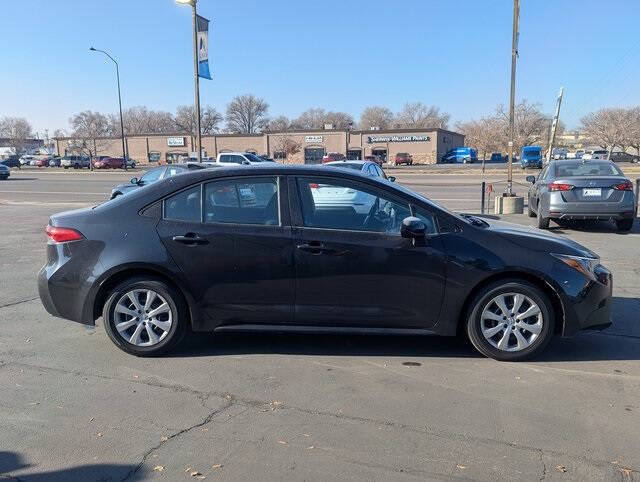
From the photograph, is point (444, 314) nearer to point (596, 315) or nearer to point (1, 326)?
point (596, 315)

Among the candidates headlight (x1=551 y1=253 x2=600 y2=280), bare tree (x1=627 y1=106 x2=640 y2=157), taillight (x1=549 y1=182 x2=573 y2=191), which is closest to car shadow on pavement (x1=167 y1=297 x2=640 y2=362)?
headlight (x1=551 y1=253 x2=600 y2=280)

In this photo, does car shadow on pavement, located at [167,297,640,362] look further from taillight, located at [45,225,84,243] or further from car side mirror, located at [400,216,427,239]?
taillight, located at [45,225,84,243]

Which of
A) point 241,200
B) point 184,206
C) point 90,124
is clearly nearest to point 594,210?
point 241,200

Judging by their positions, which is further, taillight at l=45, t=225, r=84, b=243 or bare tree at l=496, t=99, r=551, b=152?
bare tree at l=496, t=99, r=551, b=152

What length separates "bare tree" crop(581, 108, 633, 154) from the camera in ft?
276

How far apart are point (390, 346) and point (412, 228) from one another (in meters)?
1.21

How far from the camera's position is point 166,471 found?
9.93ft

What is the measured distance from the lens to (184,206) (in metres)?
4.77

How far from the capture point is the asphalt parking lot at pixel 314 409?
3.09 metres

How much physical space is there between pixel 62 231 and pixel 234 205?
4.99 ft

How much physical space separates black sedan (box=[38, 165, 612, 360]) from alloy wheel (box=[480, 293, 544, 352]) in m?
0.01

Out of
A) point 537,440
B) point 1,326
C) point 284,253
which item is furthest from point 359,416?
point 1,326

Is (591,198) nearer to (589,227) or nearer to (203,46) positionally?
(589,227)

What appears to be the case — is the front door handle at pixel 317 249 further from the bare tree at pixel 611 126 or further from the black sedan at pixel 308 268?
the bare tree at pixel 611 126
